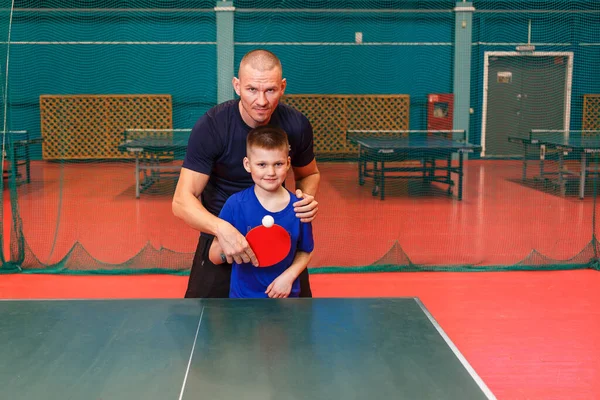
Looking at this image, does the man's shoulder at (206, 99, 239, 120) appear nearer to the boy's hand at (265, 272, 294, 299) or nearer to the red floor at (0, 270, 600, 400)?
the boy's hand at (265, 272, 294, 299)

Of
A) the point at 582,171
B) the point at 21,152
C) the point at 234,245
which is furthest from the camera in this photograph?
the point at 21,152

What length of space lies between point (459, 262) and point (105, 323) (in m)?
3.80

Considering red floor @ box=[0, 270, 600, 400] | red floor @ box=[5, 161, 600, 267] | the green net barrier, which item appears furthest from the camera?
the green net barrier

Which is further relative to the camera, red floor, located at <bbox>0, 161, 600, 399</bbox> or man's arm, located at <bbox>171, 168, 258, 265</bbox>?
red floor, located at <bbox>0, 161, 600, 399</bbox>

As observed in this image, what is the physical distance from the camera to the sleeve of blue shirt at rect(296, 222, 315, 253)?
2195 mm

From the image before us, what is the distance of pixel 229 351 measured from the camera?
138cm

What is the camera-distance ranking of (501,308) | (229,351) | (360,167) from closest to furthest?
(229,351)
(501,308)
(360,167)

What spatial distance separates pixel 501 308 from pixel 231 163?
214cm

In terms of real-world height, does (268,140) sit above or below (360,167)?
above

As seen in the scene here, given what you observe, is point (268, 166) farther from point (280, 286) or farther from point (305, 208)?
point (280, 286)

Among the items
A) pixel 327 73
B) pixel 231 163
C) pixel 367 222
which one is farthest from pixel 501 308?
pixel 327 73

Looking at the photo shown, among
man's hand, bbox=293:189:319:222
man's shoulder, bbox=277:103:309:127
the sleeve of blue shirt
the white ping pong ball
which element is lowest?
the sleeve of blue shirt

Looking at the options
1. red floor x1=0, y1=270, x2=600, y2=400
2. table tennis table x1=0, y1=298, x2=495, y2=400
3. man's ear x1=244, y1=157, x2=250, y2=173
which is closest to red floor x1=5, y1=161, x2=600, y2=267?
red floor x1=0, y1=270, x2=600, y2=400

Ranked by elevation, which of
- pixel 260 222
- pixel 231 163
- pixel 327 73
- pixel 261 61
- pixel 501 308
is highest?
pixel 327 73
